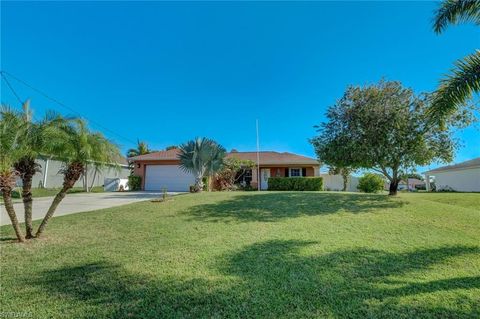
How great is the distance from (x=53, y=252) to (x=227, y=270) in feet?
12.8

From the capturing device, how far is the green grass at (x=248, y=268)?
355 cm

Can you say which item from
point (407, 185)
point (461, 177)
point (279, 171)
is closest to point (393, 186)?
point (279, 171)

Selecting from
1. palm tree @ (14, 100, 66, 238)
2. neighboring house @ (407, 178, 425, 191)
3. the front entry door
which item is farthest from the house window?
neighboring house @ (407, 178, 425, 191)

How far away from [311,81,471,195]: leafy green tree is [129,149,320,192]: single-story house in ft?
41.1

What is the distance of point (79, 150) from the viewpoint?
6438 millimetres

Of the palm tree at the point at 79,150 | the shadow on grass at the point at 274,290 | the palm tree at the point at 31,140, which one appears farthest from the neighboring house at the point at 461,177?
the palm tree at the point at 31,140

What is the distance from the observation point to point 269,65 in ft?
59.5

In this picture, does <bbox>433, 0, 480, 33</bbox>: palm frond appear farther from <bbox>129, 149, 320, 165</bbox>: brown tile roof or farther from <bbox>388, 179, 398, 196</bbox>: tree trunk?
<bbox>129, 149, 320, 165</bbox>: brown tile roof

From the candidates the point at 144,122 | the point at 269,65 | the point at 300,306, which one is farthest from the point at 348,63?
the point at 144,122

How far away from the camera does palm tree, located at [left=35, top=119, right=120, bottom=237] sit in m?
6.34

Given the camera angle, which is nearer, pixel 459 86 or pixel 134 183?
pixel 459 86

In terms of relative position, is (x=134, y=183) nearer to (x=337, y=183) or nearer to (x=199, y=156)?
(x=199, y=156)

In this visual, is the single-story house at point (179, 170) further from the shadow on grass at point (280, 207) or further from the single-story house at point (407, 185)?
the shadow on grass at point (280, 207)

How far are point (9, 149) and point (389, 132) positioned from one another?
1307 centimetres
